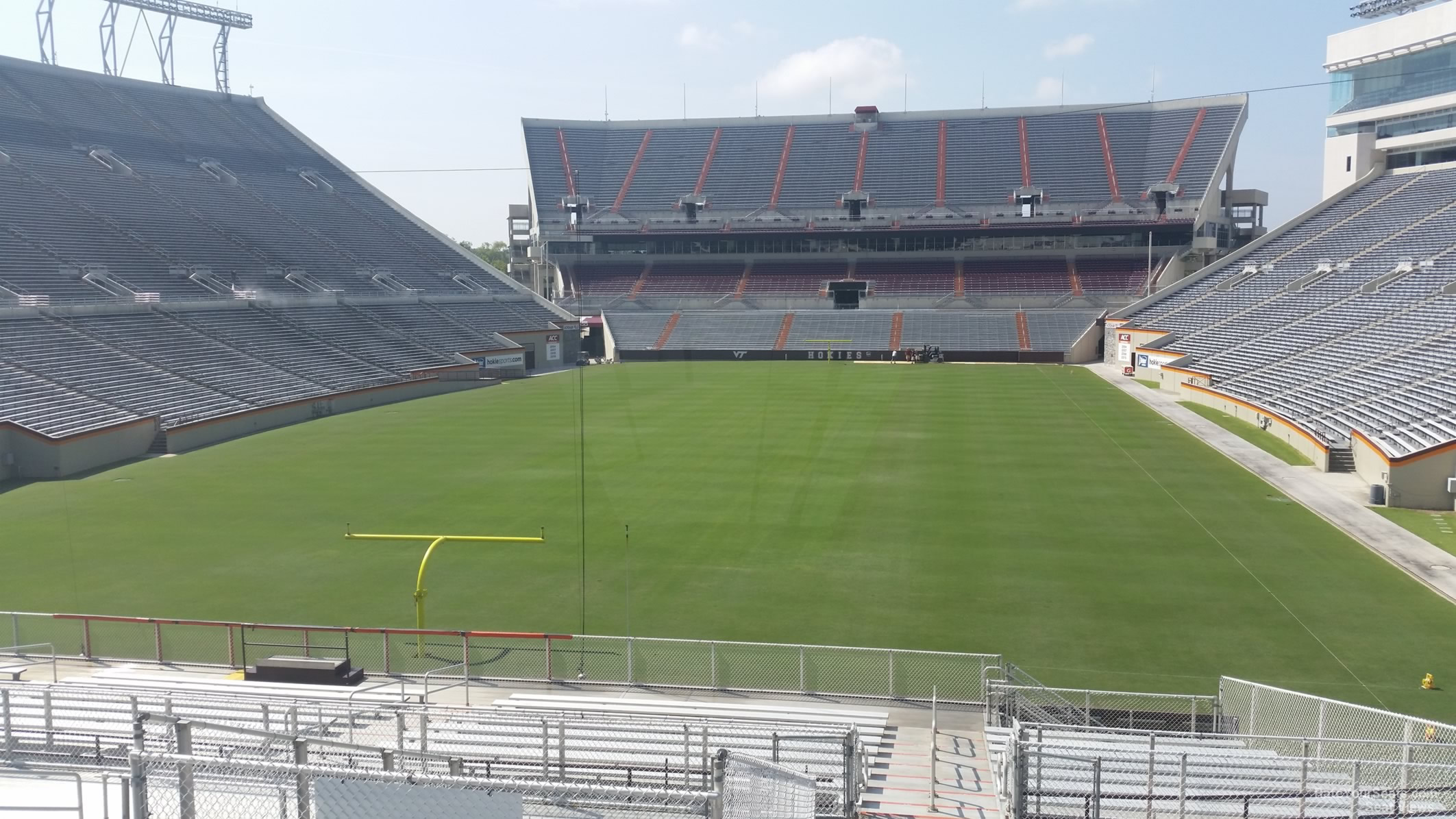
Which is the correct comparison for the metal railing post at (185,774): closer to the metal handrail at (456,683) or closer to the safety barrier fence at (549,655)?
the metal handrail at (456,683)

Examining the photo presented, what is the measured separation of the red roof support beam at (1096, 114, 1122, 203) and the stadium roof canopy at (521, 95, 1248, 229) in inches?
5.0

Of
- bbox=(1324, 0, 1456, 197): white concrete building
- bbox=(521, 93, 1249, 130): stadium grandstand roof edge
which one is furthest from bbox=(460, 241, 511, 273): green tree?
bbox=(1324, 0, 1456, 197): white concrete building

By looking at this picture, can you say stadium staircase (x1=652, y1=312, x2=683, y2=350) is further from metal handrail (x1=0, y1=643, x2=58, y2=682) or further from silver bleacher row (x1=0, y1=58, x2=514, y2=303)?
metal handrail (x1=0, y1=643, x2=58, y2=682)

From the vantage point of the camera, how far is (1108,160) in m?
79.4

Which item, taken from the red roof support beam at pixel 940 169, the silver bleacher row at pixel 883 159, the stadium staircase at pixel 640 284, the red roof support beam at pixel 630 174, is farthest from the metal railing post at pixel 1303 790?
the red roof support beam at pixel 630 174

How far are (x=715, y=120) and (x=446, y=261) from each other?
97.7ft

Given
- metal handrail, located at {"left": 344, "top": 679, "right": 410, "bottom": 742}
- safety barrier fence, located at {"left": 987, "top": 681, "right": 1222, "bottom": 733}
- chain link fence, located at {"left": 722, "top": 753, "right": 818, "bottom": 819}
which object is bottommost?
safety barrier fence, located at {"left": 987, "top": 681, "right": 1222, "bottom": 733}

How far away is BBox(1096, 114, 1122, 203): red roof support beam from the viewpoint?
76625 millimetres

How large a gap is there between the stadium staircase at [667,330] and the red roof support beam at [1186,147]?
1420 inches

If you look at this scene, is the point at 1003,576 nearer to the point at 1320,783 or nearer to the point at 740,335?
the point at 1320,783

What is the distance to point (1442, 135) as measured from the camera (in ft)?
194

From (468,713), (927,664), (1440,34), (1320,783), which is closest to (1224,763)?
(1320,783)

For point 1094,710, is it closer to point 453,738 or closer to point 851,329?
point 453,738

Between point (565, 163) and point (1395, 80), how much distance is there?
58.0 m
